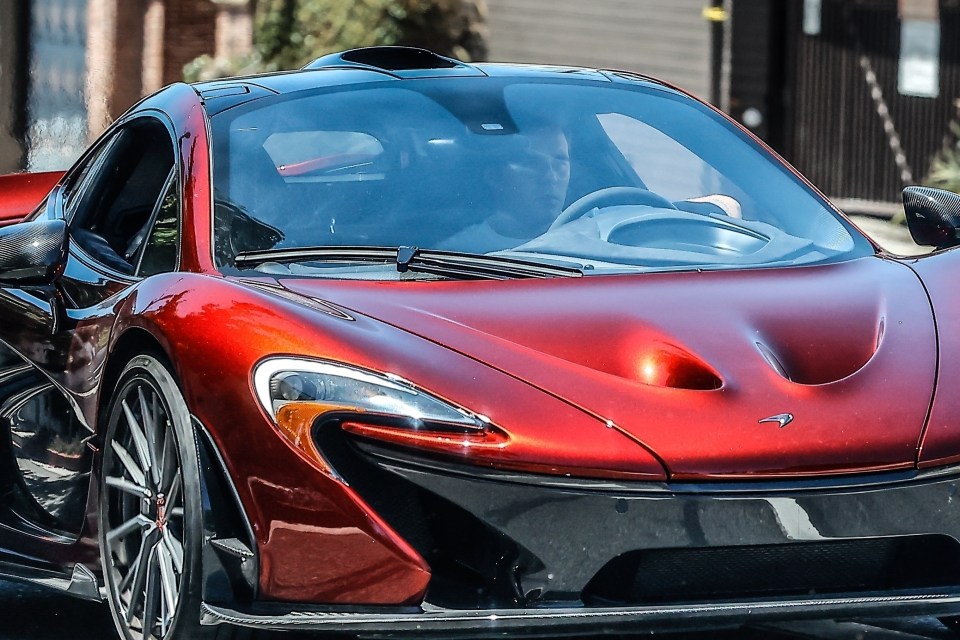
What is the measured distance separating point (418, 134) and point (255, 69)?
1438 centimetres

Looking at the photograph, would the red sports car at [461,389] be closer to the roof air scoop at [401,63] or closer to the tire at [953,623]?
the roof air scoop at [401,63]

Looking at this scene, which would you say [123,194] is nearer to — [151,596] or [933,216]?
[151,596]

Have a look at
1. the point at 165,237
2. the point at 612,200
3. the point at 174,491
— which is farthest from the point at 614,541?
the point at 165,237

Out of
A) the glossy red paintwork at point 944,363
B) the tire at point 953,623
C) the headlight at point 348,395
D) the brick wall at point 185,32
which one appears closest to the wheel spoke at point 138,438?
the headlight at point 348,395

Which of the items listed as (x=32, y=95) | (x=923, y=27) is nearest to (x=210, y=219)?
(x=32, y=95)

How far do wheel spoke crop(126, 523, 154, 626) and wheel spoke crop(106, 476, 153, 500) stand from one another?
9 cm

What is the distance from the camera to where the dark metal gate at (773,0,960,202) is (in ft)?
57.0

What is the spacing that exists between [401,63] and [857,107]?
43.1 feet

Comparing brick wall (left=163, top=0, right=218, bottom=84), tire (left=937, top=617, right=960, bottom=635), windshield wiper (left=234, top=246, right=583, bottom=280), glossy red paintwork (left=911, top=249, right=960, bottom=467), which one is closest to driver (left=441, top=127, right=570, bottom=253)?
windshield wiper (left=234, top=246, right=583, bottom=280)

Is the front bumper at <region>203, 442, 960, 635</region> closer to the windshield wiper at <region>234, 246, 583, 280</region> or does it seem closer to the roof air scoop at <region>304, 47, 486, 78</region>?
the windshield wiper at <region>234, 246, 583, 280</region>

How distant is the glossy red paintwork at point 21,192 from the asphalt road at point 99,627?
118cm

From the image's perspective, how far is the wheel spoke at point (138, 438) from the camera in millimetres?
3848

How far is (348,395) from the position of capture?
11.0ft

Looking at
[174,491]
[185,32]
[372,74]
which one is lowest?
[185,32]
